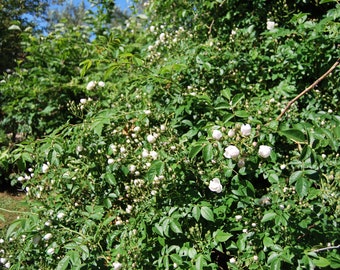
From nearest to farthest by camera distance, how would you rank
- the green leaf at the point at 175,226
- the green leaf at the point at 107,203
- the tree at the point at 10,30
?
the green leaf at the point at 175,226, the green leaf at the point at 107,203, the tree at the point at 10,30

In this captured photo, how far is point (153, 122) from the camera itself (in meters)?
2.05

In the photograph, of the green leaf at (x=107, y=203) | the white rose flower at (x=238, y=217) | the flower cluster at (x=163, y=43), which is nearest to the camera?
the white rose flower at (x=238, y=217)

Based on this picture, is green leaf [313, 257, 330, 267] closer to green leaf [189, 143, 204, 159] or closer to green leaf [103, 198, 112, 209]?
green leaf [189, 143, 204, 159]

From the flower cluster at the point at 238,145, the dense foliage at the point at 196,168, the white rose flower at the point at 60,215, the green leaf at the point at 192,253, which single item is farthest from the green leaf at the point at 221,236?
the white rose flower at the point at 60,215

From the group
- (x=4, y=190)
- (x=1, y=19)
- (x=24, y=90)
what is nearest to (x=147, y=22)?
(x=24, y=90)

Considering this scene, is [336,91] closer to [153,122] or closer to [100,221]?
[153,122]

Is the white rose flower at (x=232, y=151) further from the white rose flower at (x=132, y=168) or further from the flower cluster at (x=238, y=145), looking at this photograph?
the white rose flower at (x=132, y=168)

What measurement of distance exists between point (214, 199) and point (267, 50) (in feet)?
4.64

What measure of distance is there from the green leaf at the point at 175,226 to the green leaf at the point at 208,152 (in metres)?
0.38

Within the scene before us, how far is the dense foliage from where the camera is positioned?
1502 millimetres

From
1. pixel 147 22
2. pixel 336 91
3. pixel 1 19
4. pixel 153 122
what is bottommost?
pixel 153 122

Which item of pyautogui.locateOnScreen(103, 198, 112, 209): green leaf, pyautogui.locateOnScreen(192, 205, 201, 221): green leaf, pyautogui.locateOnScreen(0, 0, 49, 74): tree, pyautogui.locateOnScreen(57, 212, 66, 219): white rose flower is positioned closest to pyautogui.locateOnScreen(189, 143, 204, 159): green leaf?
pyautogui.locateOnScreen(192, 205, 201, 221): green leaf

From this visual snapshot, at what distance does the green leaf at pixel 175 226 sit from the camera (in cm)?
147

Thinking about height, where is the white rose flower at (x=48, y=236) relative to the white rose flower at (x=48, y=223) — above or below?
below
